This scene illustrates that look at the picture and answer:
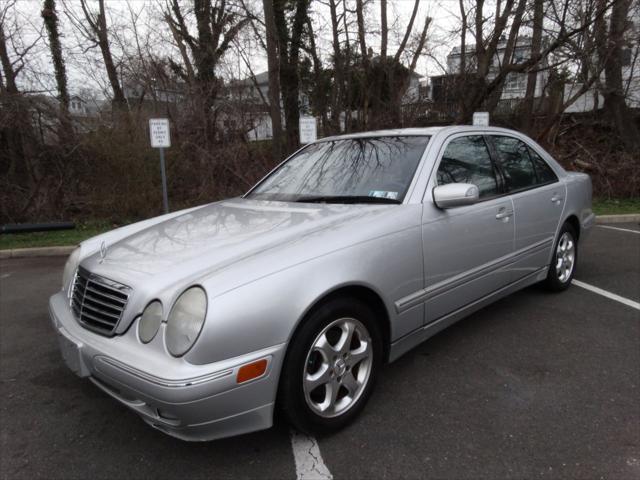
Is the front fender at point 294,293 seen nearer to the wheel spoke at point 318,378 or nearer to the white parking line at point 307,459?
the wheel spoke at point 318,378

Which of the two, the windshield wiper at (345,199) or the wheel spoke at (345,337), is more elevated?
the windshield wiper at (345,199)

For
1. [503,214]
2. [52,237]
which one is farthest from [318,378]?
[52,237]

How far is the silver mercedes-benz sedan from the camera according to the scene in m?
1.92

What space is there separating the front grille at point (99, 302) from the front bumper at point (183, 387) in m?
0.09

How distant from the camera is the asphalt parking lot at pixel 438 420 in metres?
2.14

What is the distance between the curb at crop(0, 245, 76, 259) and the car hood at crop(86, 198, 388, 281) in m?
5.14

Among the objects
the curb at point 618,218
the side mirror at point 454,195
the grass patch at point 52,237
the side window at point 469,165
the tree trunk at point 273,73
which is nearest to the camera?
the side mirror at point 454,195

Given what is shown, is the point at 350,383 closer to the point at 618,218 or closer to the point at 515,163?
the point at 515,163

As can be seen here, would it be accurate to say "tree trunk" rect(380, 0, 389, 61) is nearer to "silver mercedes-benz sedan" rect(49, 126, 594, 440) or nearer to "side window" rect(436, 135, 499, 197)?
"silver mercedes-benz sedan" rect(49, 126, 594, 440)

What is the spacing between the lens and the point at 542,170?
4023mm

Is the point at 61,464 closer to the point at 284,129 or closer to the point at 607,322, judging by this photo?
the point at 607,322

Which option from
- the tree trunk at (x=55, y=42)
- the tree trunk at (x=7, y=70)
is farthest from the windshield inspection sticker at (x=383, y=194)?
the tree trunk at (x=55, y=42)

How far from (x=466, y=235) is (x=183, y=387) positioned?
77.6 inches

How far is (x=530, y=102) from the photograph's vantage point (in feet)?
43.9
